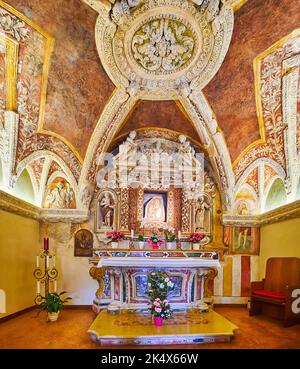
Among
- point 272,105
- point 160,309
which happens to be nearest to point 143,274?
point 160,309

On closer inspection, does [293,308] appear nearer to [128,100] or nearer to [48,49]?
[128,100]

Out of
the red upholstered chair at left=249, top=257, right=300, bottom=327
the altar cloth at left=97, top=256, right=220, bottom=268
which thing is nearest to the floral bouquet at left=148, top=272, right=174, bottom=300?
the altar cloth at left=97, top=256, right=220, bottom=268

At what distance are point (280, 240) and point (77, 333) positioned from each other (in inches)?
238

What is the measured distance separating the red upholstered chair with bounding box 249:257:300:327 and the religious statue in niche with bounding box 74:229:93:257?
16.6 ft

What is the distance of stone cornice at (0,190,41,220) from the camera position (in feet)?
25.2

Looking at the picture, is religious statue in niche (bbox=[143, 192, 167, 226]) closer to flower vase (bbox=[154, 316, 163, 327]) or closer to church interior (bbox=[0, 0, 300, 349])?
church interior (bbox=[0, 0, 300, 349])

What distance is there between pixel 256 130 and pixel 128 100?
3.82m

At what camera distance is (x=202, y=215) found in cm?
1083

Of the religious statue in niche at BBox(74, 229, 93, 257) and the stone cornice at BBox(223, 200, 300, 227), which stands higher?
the stone cornice at BBox(223, 200, 300, 227)

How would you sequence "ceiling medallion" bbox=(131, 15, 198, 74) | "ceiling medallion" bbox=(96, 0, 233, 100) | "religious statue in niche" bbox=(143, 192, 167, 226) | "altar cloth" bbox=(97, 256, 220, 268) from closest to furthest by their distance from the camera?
"ceiling medallion" bbox=(96, 0, 233, 100)
"ceiling medallion" bbox=(131, 15, 198, 74)
"altar cloth" bbox=(97, 256, 220, 268)
"religious statue in niche" bbox=(143, 192, 167, 226)

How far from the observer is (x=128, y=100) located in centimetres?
932

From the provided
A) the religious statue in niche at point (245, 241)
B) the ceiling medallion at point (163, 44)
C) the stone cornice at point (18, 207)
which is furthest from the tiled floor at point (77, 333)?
the ceiling medallion at point (163, 44)

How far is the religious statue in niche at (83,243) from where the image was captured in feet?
33.8

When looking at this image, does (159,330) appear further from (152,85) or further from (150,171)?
(152,85)
